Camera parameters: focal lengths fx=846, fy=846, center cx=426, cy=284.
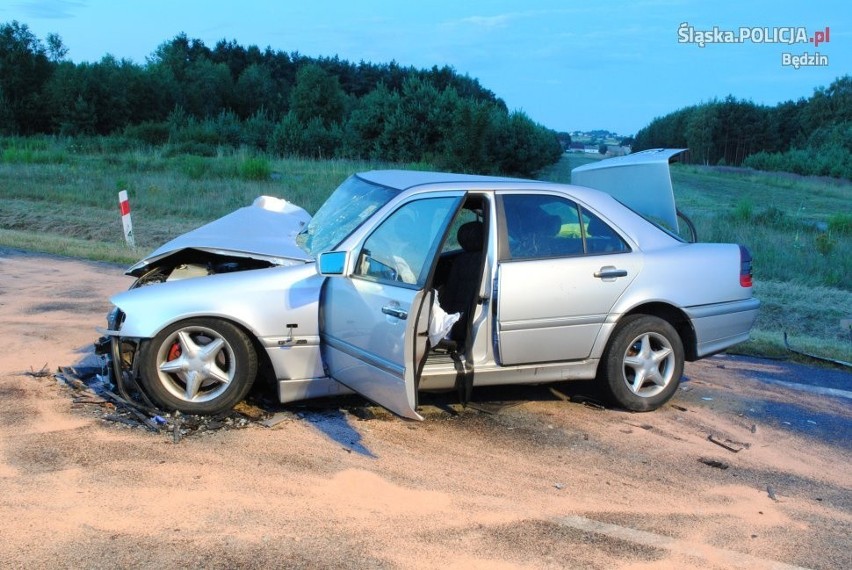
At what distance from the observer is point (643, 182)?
23.8 ft

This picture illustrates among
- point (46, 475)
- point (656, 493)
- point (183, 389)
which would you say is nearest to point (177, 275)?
point (183, 389)

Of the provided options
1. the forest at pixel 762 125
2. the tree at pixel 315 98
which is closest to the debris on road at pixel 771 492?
the tree at pixel 315 98

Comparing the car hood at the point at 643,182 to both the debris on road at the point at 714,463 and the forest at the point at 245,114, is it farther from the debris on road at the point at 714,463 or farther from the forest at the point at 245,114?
the forest at the point at 245,114

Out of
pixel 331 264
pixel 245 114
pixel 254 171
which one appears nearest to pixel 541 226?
pixel 331 264

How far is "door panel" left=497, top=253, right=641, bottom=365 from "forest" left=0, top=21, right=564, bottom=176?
30.9m

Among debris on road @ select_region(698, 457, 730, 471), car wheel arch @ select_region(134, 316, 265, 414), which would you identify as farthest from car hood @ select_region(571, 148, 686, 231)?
car wheel arch @ select_region(134, 316, 265, 414)

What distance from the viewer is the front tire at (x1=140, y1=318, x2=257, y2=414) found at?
18.2 ft

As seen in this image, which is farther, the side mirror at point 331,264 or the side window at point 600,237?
the side window at point 600,237

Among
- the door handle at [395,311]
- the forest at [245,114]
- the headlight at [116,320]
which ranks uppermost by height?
the forest at [245,114]

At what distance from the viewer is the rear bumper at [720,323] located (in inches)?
255

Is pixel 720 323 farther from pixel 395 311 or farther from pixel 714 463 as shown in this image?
pixel 395 311

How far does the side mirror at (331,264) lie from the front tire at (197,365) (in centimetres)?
76

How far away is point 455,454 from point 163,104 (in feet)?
197

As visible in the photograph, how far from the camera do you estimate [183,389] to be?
5.67 metres
